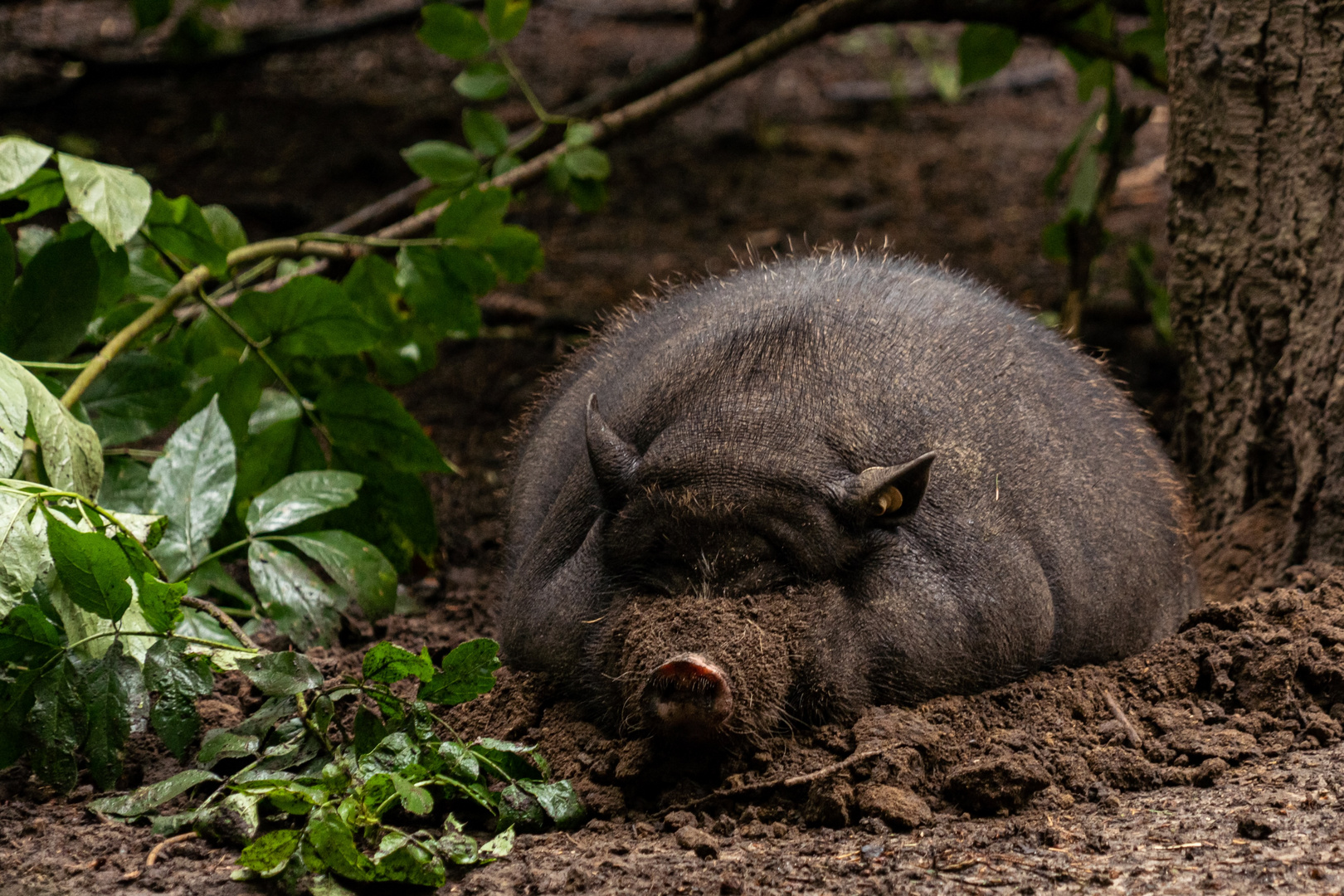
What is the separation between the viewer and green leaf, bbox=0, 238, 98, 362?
3.83 meters

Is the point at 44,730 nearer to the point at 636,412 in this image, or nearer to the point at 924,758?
the point at 636,412

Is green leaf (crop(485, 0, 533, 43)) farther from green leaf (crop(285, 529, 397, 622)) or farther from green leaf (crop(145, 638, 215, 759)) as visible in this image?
green leaf (crop(145, 638, 215, 759))

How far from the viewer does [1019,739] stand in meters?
3.26

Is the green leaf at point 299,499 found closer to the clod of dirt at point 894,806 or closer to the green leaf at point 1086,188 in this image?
the clod of dirt at point 894,806

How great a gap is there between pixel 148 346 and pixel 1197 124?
3.86 meters

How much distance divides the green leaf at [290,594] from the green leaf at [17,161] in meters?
1.21

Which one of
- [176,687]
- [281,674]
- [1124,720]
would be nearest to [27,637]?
[176,687]

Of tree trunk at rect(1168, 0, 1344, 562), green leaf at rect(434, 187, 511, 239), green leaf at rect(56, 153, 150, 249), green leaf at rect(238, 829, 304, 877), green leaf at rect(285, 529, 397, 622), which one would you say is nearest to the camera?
green leaf at rect(238, 829, 304, 877)

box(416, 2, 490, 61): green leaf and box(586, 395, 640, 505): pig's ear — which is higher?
box(416, 2, 490, 61): green leaf

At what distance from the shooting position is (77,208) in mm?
3734

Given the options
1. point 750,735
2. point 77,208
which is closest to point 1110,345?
point 750,735

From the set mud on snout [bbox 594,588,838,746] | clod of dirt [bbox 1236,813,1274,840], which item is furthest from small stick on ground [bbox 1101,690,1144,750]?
mud on snout [bbox 594,588,838,746]

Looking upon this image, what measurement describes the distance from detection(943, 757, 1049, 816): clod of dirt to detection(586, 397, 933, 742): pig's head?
39cm

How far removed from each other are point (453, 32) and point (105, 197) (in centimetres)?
194
